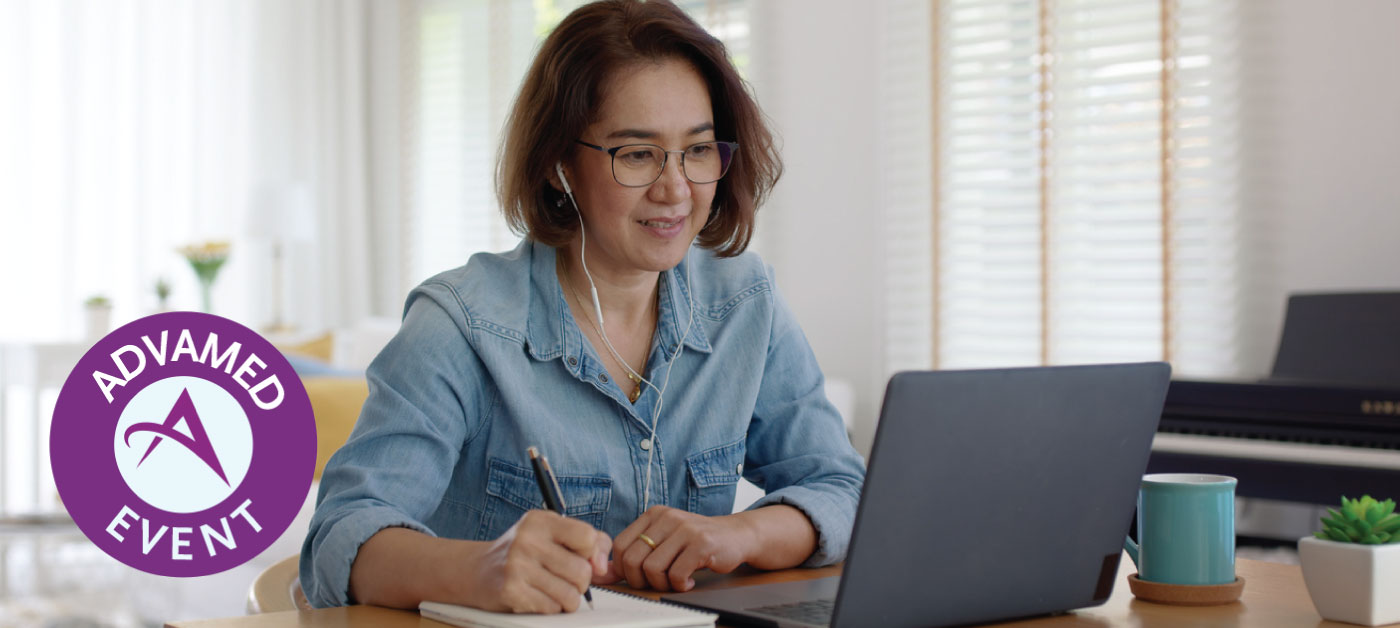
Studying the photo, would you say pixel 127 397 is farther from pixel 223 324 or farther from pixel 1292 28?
pixel 1292 28

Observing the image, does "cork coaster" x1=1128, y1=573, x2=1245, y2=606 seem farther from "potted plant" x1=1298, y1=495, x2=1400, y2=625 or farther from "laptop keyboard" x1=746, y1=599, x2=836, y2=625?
"laptop keyboard" x1=746, y1=599, x2=836, y2=625

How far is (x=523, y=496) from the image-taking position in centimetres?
129

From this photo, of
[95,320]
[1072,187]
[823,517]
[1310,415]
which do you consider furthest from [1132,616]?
[95,320]

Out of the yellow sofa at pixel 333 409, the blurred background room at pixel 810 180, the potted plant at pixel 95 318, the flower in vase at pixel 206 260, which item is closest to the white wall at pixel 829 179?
the blurred background room at pixel 810 180

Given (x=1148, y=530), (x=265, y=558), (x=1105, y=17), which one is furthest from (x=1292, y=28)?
(x=265, y=558)

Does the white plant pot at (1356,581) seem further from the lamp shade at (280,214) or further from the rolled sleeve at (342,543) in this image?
the lamp shade at (280,214)

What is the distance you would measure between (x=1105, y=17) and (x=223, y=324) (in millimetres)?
2811

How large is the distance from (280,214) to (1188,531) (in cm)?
450

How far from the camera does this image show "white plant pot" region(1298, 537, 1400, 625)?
0.89 meters

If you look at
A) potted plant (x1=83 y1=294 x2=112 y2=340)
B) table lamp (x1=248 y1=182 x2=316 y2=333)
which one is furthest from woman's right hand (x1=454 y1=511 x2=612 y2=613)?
table lamp (x1=248 y1=182 x2=316 y2=333)

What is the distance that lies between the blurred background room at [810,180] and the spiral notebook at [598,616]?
1893 mm

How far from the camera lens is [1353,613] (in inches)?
35.6

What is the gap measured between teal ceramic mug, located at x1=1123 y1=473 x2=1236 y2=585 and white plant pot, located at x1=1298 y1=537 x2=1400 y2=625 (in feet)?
0.26

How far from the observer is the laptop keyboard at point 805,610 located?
0.89 metres
